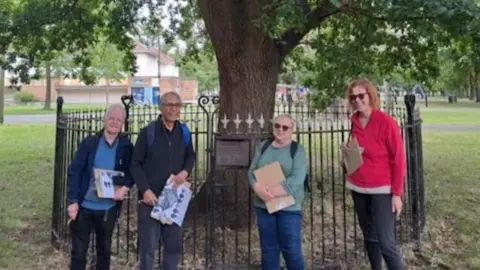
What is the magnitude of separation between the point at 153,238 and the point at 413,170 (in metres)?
3.31

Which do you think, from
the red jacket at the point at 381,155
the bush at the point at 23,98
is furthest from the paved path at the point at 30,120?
the bush at the point at 23,98

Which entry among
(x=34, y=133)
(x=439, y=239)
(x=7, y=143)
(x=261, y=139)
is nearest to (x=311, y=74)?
(x=439, y=239)

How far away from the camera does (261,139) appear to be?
5090 mm

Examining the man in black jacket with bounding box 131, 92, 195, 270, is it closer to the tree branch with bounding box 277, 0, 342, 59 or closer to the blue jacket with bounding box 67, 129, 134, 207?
the blue jacket with bounding box 67, 129, 134, 207

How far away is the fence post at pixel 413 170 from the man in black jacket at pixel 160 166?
2.88 meters

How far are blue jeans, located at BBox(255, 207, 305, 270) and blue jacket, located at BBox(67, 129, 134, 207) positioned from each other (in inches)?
45.9

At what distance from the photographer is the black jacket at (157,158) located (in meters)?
4.15

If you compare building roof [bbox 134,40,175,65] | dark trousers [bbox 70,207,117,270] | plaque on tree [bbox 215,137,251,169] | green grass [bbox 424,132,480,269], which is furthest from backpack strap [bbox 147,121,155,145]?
building roof [bbox 134,40,175,65]

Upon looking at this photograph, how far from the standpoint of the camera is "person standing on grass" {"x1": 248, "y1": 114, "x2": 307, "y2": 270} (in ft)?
14.0

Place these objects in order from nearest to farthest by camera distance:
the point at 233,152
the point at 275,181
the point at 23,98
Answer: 1. the point at 275,181
2. the point at 233,152
3. the point at 23,98

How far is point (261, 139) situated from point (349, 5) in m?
1.59

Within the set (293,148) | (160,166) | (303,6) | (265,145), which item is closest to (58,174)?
(160,166)

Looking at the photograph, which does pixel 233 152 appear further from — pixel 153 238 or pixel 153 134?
pixel 153 238

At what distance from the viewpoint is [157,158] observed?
416 cm
